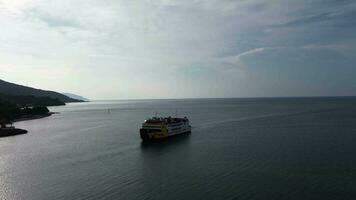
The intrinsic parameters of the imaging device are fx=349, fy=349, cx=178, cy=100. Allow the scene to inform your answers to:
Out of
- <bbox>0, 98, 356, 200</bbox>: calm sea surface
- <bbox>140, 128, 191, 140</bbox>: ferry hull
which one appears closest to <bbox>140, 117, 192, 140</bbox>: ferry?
<bbox>140, 128, 191, 140</bbox>: ferry hull

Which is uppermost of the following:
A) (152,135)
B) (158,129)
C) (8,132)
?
(158,129)

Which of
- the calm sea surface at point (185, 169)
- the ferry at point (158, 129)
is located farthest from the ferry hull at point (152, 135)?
the calm sea surface at point (185, 169)

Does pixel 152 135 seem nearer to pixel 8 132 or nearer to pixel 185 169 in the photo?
pixel 185 169

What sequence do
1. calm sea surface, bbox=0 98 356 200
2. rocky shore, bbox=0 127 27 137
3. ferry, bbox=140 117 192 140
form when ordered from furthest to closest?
rocky shore, bbox=0 127 27 137 < ferry, bbox=140 117 192 140 < calm sea surface, bbox=0 98 356 200

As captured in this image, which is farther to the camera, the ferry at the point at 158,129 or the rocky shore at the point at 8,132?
the rocky shore at the point at 8,132

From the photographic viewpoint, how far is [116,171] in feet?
194

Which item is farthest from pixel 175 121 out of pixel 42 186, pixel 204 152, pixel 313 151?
pixel 42 186

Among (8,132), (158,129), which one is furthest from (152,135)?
(8,132)

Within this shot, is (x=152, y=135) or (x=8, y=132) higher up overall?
(x=8, y=132)

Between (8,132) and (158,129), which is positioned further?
(8,132)

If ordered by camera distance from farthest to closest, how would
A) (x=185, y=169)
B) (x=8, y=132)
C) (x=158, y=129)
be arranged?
(x=8, y=132) → (x=158, y=129) → (x=185, y=169)

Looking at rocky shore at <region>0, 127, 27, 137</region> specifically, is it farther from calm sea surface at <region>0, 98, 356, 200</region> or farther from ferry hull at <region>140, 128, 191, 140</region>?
ferry hull at <region>140, 128, 191, 140</region>

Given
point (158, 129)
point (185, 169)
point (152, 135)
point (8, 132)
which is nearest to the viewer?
point (185, 169)

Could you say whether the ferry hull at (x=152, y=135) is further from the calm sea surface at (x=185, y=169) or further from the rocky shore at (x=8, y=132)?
the rocky shore at (x=8, y=132)
